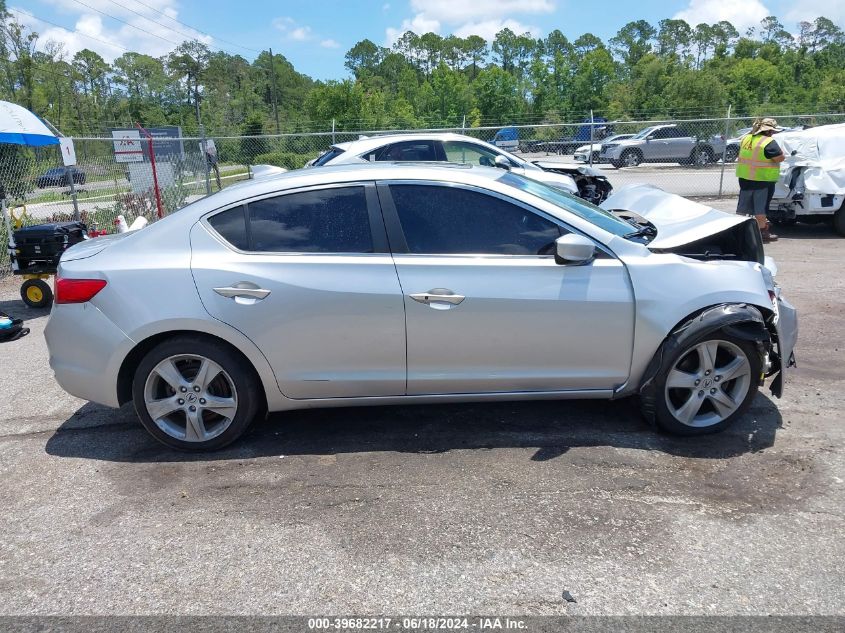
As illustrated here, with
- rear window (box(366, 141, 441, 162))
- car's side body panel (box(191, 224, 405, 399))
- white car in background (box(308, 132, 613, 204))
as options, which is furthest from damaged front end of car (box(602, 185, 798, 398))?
rear window (box(366, 141, 441, 162))

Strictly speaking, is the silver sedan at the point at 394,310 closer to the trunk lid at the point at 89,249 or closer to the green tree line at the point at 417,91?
the trunk lid at the point at 89,249

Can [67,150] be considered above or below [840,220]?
above

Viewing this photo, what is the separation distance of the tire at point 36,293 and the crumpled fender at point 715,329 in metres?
7.17

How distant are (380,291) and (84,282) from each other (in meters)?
1.75

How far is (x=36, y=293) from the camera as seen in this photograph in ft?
26.6

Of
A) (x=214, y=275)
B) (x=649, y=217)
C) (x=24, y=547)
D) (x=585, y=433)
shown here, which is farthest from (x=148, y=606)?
(x=649, y=217)

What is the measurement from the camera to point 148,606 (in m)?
2.80

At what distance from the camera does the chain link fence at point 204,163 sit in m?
11.7

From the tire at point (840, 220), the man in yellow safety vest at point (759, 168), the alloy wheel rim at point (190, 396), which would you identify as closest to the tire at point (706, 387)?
the alloy wheel rim at point (190, 396)

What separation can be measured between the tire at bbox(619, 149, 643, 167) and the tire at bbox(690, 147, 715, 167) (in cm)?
365

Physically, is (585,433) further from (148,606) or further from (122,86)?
(122,86)

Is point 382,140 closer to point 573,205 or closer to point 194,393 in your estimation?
point 573,205

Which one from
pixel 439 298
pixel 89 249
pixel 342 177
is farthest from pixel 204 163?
pixel 439 298

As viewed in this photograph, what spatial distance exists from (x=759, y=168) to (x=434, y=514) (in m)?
8.74
